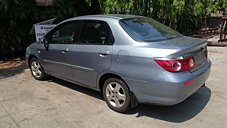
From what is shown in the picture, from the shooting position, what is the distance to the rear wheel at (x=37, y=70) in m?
5.25

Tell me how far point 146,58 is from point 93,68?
44.4 inches

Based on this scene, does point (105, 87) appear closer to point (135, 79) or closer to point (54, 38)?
point (135, 79)

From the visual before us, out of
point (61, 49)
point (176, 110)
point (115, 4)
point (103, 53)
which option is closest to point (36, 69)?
point (61, 49)

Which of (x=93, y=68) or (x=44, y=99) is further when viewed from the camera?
(x=44, y=99)

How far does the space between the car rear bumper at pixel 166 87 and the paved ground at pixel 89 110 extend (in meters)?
0.46

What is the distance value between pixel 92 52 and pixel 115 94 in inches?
34.1

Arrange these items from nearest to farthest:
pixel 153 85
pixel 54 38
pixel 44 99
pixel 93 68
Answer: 1. pixel 153 85
2. pixel 93 68
3. pixel 44 99
4. pixel 54 38

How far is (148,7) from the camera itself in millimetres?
9039

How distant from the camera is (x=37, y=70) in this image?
5344 millimetres

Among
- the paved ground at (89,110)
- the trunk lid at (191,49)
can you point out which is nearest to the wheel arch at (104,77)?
the paved ground at (89,110)

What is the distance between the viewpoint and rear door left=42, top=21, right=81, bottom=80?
166 inches

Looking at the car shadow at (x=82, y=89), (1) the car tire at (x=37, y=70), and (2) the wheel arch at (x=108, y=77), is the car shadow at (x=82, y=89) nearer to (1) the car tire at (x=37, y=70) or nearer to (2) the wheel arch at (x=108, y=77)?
(1) the car tire at (x=37, y=70)

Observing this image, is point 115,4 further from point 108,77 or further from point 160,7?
point 108,77

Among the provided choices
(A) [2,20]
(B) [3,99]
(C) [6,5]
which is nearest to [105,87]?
(B) [3,99]
